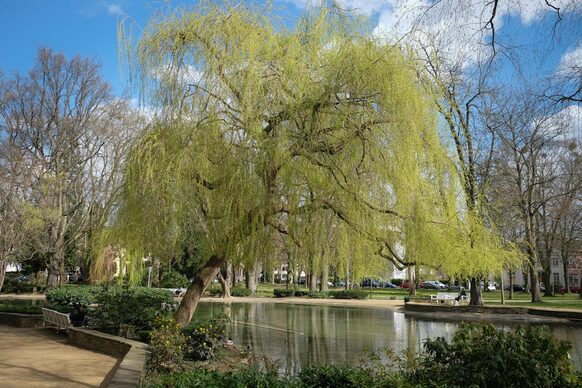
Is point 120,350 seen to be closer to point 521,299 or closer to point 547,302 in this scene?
point 547,302

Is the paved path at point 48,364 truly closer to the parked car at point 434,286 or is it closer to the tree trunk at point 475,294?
the tree trunk at point 475,294

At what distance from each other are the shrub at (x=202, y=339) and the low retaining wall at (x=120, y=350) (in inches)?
35.0

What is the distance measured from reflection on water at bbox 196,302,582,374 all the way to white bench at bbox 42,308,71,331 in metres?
4.56

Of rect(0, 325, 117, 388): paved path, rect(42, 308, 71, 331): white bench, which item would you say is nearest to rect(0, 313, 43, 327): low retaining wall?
rect(42, 308, 71, 331): white bench

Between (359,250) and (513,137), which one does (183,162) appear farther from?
(513,137)

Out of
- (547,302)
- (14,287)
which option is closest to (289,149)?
(547,302)

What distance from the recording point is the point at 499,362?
5.41 meters

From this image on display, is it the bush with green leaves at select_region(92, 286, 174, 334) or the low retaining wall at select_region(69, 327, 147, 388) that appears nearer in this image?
the low retaining wall at select_region(69, 327, 147, 388)

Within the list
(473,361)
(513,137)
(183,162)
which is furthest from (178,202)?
(513,137)

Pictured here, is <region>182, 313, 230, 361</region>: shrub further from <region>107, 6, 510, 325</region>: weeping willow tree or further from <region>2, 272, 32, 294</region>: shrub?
<region>2, 272, 32, 294</region>: shrub

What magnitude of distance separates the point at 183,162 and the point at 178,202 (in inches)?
31.6

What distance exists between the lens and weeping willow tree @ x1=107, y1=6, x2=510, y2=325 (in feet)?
32.0

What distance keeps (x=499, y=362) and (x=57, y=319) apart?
13560 mm

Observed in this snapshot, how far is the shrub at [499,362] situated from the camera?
530 cm
